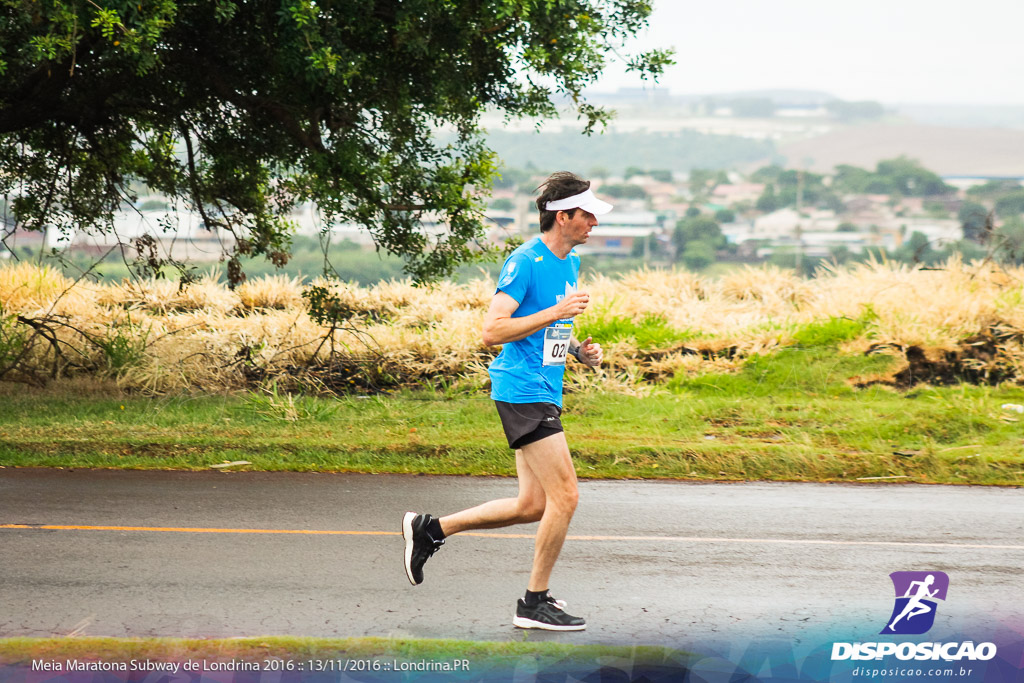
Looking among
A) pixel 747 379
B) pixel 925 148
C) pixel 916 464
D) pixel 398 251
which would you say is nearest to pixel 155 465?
pixel 398 251

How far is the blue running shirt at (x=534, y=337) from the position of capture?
5129mm

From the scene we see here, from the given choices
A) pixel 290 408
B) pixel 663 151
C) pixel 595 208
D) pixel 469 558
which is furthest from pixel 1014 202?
pixel 595 208

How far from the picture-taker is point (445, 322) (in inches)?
680

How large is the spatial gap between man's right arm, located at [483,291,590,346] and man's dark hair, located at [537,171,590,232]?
46cm

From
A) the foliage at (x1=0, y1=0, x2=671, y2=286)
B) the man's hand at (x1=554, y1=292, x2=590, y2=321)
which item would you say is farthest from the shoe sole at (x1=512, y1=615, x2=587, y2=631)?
the foliage at (x1=0, y1=0, x2=671, y2=286)

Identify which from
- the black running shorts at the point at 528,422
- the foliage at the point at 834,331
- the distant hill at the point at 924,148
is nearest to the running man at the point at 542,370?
the black running shorts at the point at 528,422

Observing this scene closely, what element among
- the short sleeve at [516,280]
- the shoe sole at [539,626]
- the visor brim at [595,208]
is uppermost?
the visor brim at [595,208]

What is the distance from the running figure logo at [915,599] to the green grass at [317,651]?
134 cm

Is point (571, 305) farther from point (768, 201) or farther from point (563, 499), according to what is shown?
point (768, 201)

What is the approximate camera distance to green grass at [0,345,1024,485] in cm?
950

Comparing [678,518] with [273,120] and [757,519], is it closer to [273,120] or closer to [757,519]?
[757,519]

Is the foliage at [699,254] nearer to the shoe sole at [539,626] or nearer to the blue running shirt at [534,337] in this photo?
the blue running shirt at [534,337]

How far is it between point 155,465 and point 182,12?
14.2 ft

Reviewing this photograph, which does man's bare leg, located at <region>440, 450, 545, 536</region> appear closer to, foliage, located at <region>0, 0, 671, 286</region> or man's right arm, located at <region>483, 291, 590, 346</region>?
man's right arm, located at <region>483, 291, 590, 346</region>
